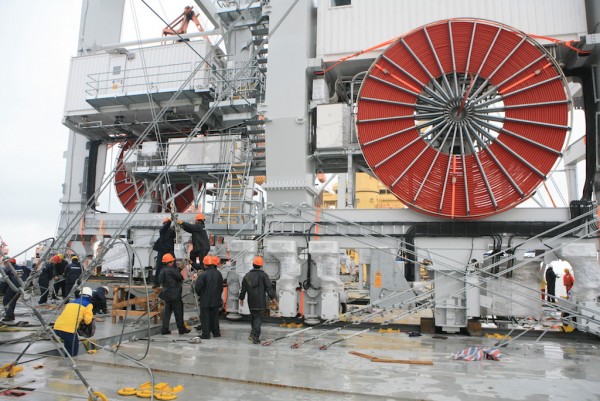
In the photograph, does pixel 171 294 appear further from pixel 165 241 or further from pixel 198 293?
pixel 165 241

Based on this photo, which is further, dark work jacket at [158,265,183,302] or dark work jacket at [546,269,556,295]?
dark work jacket at [546,269,556,295]

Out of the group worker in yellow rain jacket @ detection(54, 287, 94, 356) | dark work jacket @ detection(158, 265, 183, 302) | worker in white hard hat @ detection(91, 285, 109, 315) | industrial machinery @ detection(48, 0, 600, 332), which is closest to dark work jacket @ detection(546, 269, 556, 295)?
industrial machinery @ detection(48, 0, 600, 332)

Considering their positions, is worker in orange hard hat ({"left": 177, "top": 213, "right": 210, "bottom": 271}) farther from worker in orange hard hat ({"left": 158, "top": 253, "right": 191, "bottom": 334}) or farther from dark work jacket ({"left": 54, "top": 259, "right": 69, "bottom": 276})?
dark work jacket ({"left": 54, "top": 259, "right": 69, "bottom": 276})

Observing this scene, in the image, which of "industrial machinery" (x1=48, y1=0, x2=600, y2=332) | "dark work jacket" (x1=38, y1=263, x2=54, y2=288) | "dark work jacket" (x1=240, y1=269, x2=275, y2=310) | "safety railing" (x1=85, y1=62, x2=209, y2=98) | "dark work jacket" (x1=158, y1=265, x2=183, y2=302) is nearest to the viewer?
"dark work jacket" (x1=240, y1=269, x2=275, y2=310)

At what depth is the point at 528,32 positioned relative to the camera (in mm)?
10109

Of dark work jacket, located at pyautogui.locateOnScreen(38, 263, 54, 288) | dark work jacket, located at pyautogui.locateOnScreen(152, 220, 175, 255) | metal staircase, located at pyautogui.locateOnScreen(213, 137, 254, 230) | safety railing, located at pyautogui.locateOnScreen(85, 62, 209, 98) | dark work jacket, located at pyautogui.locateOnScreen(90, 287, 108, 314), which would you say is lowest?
dark work jacket, located at pyautogui.locateOnScreen(90, 287, 108, 314)

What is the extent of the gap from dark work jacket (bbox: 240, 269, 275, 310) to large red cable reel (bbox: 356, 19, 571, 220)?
3.69 m

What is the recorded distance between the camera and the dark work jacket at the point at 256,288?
798 cm

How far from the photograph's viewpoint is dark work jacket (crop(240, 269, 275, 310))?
314 inches

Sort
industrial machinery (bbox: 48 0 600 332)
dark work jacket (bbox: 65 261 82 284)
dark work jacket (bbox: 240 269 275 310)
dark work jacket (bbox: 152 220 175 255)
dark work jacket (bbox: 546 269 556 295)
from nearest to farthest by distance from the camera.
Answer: dark work jacket (bbox: 240 269 275 310)
industrial machinery (bbox: 48 0 600 332)
dark work jacket (bbox: 152 220 175 255)
dark work jacket (bbox: 546 269 556 295)
dark work jacket (bbox: 65 261 82 284)

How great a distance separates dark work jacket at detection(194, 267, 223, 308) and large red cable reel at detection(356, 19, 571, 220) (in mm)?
4347

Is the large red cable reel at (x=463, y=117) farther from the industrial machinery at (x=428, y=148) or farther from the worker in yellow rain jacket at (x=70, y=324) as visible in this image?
the worker in yellow rain jacket at (x=70, y=324)

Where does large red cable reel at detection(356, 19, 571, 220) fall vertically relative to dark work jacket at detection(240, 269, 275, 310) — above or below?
above

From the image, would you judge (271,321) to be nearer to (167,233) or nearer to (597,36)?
(167,233)
